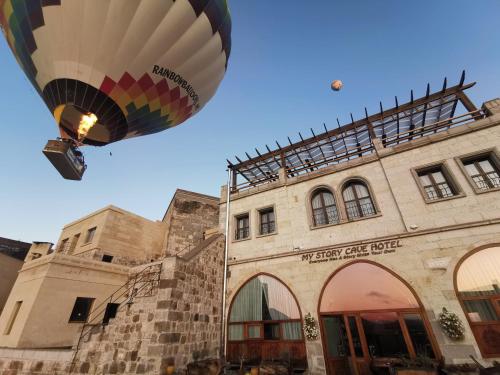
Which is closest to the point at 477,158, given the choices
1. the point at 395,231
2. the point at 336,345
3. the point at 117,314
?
the point at 395,231

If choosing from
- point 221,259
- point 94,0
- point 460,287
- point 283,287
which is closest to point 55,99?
point 94,0

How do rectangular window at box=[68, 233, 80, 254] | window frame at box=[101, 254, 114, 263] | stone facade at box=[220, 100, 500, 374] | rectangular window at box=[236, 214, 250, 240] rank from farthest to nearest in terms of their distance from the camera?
rectangular window at box=[68, 233, 80, 254] → window frame at box=[101, 254, 114, 263] → rectangular window at box=[236, 214, 250, 240] → stone facade at box=[220, 100, 500, 374]

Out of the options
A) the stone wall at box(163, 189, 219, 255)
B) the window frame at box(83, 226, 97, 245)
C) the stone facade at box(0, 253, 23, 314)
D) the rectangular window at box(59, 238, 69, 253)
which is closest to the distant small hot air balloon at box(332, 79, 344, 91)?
the stone wall at box(163, 189, 219, 255)

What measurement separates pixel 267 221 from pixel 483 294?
8.89 meters

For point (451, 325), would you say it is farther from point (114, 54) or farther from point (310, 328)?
point (114, 54)

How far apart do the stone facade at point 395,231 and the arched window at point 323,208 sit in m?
0.34

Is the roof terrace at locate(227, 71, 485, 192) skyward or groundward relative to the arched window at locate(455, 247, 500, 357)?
skyward

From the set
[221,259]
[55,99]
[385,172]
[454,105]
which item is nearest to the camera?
[55,99]

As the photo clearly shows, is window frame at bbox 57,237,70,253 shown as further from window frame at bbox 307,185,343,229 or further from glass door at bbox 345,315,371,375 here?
glass door at bbox 345,315,371,375

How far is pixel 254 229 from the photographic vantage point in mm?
13086

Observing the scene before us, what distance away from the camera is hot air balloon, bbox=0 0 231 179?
839 cm

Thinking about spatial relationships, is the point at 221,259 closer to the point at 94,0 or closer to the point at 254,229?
the point at 254,229

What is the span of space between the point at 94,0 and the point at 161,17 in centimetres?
220

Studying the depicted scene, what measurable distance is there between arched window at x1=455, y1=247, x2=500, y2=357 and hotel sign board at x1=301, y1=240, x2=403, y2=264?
213 cm
